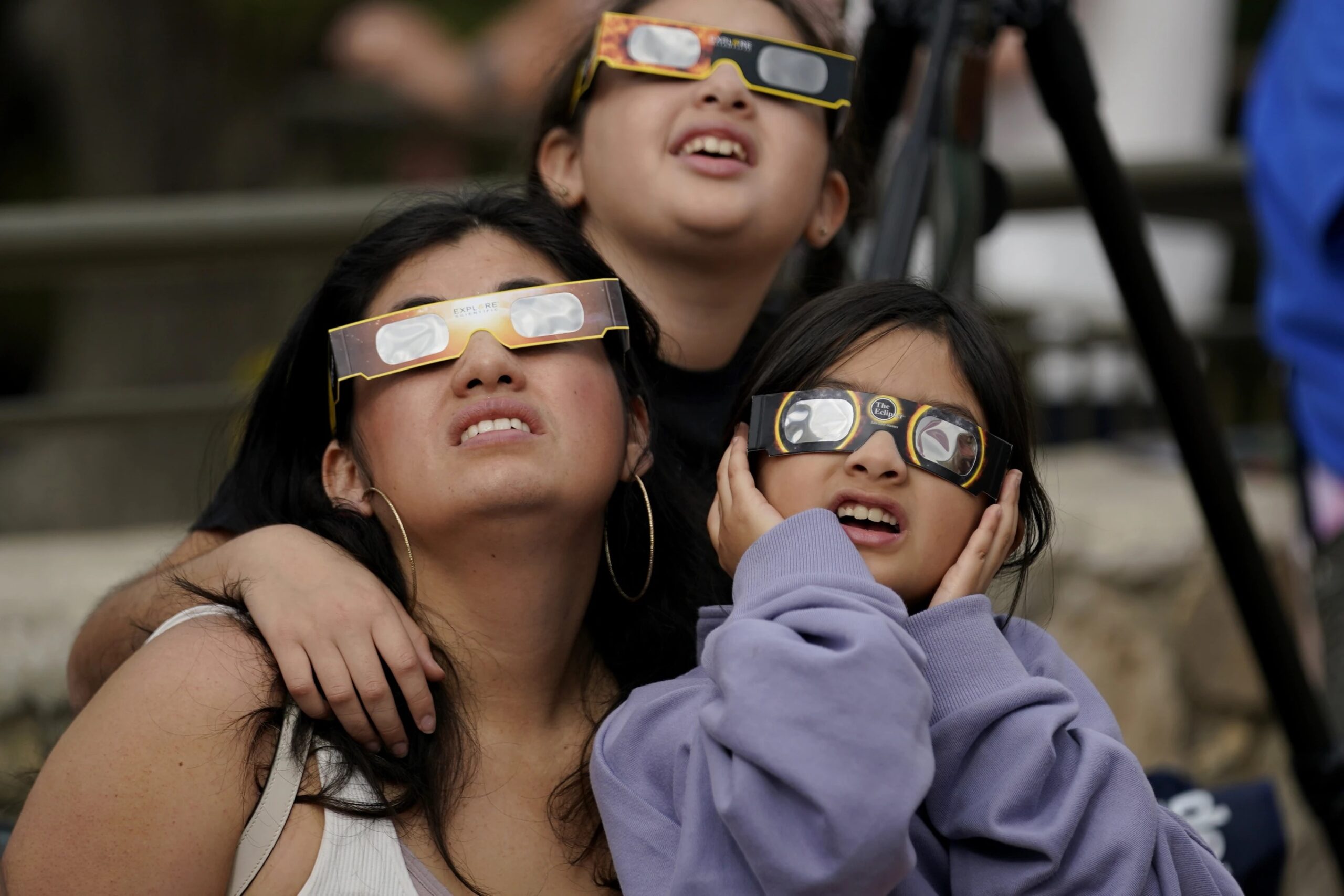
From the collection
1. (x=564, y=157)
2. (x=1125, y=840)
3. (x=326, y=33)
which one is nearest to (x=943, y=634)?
(x=1125, y=840)

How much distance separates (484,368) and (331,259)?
183 cm

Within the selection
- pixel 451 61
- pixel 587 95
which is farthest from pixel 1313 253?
pixel 451 61

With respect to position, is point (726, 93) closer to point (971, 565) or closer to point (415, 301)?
point (415, 301)

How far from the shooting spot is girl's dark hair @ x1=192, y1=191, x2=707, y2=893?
5.45 ft

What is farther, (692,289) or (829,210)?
(829,210)

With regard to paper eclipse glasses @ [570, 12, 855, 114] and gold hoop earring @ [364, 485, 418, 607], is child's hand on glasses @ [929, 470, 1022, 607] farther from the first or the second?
paper eclipse glasses @ [570, 12, 855, 114]

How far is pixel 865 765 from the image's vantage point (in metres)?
1.23

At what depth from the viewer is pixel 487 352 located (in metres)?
1.58

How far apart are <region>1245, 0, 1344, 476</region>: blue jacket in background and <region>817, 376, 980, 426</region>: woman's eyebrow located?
1.30 m

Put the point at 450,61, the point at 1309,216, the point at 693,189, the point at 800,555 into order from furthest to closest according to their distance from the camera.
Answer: the point at 450,61 → the point at 1309,216 → the point at 693,189 → the point at 800,555

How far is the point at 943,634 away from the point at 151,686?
30.3 inches

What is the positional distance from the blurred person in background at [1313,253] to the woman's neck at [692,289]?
1047 mm

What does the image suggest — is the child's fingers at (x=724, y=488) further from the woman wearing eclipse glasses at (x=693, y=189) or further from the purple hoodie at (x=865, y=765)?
the woman wearing eclipse glasses at (x=693, y=189)

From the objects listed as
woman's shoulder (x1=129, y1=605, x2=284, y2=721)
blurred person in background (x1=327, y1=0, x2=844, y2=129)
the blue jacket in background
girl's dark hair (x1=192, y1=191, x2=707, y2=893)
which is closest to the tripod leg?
the blue jacket in background
